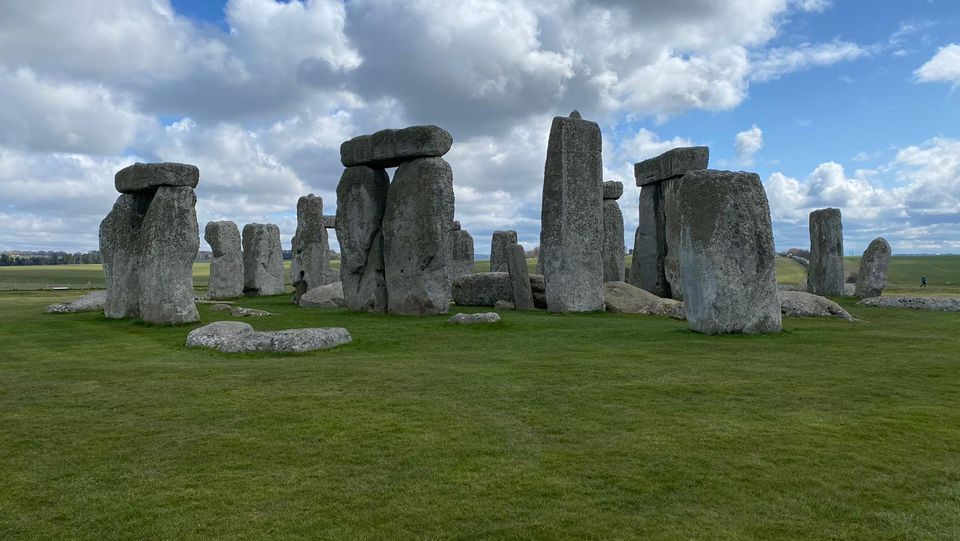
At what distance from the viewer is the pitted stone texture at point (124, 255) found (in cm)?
1641

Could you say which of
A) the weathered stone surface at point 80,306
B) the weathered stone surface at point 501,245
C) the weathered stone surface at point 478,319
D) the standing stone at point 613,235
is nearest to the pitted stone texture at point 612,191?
the standing stone at point 613,235

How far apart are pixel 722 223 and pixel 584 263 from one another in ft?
19.8

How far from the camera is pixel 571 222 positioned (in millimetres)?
17984

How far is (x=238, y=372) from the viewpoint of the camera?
913 cm

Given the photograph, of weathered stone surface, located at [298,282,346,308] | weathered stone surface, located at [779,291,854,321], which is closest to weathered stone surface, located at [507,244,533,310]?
weathered stone surface, located at [298,282,346,308]

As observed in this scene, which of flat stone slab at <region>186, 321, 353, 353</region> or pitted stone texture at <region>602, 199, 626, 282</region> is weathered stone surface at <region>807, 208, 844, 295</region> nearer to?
pitted stone texture at <region>602, 199, 626, 282</region>

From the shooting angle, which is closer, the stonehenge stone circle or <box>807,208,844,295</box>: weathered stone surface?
the stonehenge stone circle

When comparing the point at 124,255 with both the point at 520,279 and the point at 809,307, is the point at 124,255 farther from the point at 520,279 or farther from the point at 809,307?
the point at 809,307

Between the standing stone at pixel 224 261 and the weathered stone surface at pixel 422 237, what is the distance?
14488 millimetres

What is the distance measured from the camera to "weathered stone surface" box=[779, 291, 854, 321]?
54.0 ft

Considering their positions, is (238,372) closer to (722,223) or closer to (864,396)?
(864,396)

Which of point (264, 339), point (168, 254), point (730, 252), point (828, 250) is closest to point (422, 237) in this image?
point (168, 254)

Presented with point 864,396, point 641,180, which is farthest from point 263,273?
point 864,396

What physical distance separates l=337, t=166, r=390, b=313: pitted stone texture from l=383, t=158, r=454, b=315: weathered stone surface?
3.33 feet
